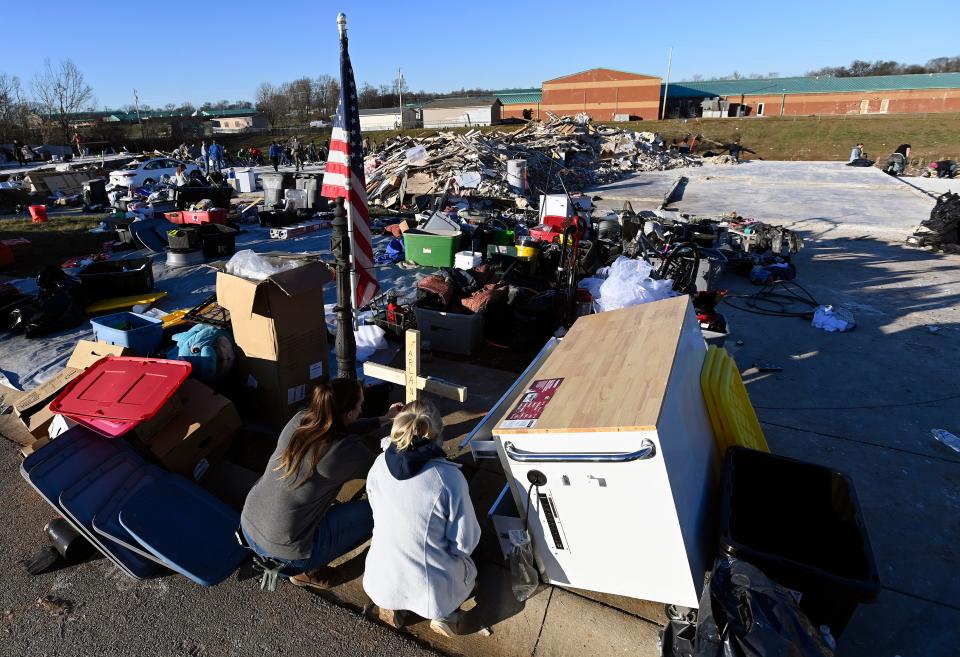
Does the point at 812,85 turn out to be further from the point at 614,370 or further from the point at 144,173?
the point at 614,370

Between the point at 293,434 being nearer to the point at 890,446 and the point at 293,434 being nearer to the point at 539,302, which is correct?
the point at 539,302

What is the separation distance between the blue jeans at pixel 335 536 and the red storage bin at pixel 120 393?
125cm

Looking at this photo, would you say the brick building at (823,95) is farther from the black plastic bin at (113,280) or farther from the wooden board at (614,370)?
the wooden board at (614,370)

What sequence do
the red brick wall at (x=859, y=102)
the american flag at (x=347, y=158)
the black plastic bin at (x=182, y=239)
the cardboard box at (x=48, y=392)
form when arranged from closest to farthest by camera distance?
the cardboard box at (x=48, y=392) < the american flag at (x=347, y=158) < the black plastic bin at (x=182, y=239) < the red brick wall at (x=859, y=102)

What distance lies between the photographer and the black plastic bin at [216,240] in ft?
33.6

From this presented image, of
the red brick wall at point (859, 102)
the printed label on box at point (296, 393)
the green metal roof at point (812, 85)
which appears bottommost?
the printed label on box at point (296, 393)

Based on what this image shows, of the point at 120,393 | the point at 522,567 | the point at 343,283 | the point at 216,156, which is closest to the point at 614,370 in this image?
the point at 522,567

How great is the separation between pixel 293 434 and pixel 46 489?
175 cm

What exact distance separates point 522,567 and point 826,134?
158 ft

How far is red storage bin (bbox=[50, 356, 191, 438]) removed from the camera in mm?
3430

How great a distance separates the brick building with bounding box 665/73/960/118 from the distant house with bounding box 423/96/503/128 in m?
19.4

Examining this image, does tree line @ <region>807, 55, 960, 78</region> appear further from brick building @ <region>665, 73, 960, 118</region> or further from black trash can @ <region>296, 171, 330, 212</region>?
black trash can @ <region>296, 171, 330, 212</region>

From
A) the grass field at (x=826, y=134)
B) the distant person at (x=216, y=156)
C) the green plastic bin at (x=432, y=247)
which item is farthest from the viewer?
the grass field at (x=826, y=134)

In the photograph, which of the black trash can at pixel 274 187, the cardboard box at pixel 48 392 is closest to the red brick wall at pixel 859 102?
the black trash can at pixel 274 187
